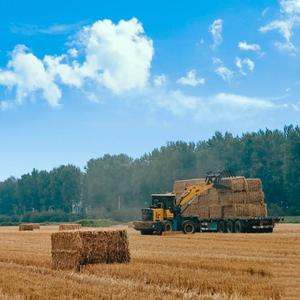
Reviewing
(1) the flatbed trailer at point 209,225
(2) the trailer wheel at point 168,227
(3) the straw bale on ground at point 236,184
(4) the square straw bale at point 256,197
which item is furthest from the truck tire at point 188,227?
(4) the square straw bale at point 256,197

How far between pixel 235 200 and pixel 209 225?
232 cm

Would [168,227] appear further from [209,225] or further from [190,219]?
[209,225]

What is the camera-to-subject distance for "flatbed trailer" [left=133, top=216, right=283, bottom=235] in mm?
37938

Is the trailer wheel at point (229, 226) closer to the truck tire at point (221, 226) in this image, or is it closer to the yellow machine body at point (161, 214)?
the truck tire at point (221, 226)

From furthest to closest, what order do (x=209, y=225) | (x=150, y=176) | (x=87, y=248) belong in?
(x=150, y=176) → (x=209, y=225) → (x=87, y=248)

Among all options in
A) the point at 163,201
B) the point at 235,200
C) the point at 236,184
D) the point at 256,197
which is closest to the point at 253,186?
the point at 256,197

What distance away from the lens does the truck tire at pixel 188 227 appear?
39219mm

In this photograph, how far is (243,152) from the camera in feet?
318

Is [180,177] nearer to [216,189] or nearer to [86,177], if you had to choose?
[86,177]

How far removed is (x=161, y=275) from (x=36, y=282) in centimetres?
288

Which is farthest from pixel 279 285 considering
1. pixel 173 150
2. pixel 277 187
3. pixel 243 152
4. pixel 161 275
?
pixel 173 150

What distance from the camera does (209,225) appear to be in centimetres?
3962

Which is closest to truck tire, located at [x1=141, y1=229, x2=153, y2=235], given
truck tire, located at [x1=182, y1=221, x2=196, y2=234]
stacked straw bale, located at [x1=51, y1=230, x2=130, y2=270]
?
truck tire, located at [x1=182, y1=221, x2=196, y2=234]


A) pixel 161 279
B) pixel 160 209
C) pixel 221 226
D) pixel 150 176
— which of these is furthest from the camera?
pixel 150 176
